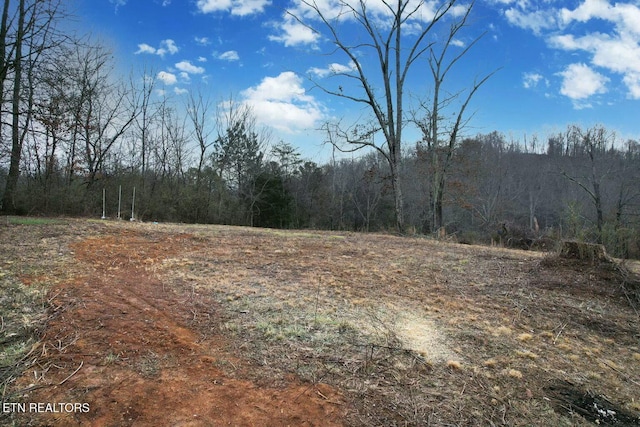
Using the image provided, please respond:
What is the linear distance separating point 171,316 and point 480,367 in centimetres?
225

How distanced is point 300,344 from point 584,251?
4709mm

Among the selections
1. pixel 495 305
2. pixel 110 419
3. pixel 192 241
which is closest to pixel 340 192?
pixel 192 241

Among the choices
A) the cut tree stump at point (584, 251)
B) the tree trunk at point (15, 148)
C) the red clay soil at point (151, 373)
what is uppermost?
the tree trunk at point (15, 148)

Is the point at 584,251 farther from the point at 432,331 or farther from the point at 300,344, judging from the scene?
the point at 300,344

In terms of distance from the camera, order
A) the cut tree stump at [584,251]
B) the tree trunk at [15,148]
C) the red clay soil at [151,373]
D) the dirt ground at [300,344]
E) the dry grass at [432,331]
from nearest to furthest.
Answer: the red clay soil at [151,373], the dirt ground at [300,344], the dry grass at [432,331], the cut tree stump at [584,251], the tree trunk at [15,148]

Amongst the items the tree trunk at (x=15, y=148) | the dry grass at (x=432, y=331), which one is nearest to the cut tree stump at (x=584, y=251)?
the dry grass at (x=432, y=331)

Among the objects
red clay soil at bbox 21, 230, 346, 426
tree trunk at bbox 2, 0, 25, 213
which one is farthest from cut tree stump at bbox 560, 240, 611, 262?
tree trunk at bbox 2, 0, 25, 213

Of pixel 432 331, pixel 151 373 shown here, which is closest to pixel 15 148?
pixel 151 373

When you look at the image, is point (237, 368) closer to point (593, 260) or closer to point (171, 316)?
point (171, 316)

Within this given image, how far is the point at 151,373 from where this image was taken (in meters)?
1.95

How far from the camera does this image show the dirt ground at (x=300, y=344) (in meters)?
1.77

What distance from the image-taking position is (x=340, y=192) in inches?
1231

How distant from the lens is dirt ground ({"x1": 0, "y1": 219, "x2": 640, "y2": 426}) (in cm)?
177

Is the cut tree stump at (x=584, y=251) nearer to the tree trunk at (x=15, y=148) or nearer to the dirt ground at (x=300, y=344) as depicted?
the dirt ground at (x=300, y=344)
